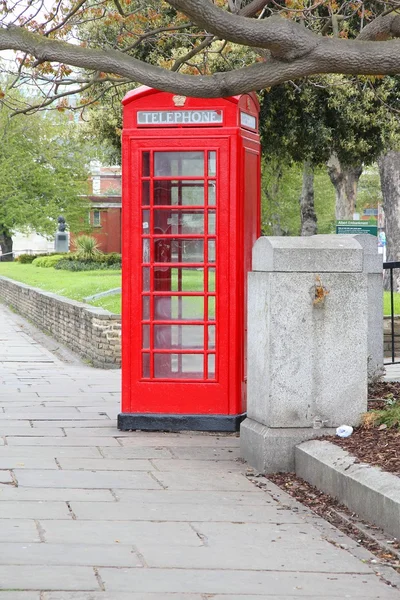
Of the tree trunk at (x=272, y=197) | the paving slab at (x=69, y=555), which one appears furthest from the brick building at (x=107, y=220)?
the paving slab at (x=69, y=555)

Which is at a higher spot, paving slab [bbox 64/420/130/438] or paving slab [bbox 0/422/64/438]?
paving slab [bbox 0/422/64/438]

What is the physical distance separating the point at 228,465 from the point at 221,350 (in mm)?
1403

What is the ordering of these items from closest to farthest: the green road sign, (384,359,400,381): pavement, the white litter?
the white litter
(384,359,400,381): pavement
the green road sign

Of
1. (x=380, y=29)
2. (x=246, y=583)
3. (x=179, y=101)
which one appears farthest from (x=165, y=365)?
(x=246, y=583)

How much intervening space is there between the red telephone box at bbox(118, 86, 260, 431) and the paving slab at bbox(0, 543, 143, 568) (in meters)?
3.76

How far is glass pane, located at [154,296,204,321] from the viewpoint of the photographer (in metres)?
9.16

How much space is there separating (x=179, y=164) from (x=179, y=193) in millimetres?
232

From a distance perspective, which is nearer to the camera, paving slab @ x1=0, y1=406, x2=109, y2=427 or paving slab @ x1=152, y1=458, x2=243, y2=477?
paving slab @ x1=152, y1=458, x2=243, y2=477

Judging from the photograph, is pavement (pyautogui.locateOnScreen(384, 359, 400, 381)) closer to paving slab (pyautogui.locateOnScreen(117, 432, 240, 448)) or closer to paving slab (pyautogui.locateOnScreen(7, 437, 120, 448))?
paving slab (pyautogui.locateOnScreen(117, 432, 240, 448))

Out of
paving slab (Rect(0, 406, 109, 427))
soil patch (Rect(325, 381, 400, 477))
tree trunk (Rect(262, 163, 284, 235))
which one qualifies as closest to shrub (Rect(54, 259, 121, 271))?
tree trunk (Rect(262, 163, 284, 235))

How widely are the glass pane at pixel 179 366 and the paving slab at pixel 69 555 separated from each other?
3780 mm

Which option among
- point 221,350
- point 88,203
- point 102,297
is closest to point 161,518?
point 221,350

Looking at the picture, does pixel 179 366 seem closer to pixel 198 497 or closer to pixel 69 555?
pixel 198 497

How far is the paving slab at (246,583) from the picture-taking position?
188 inches
